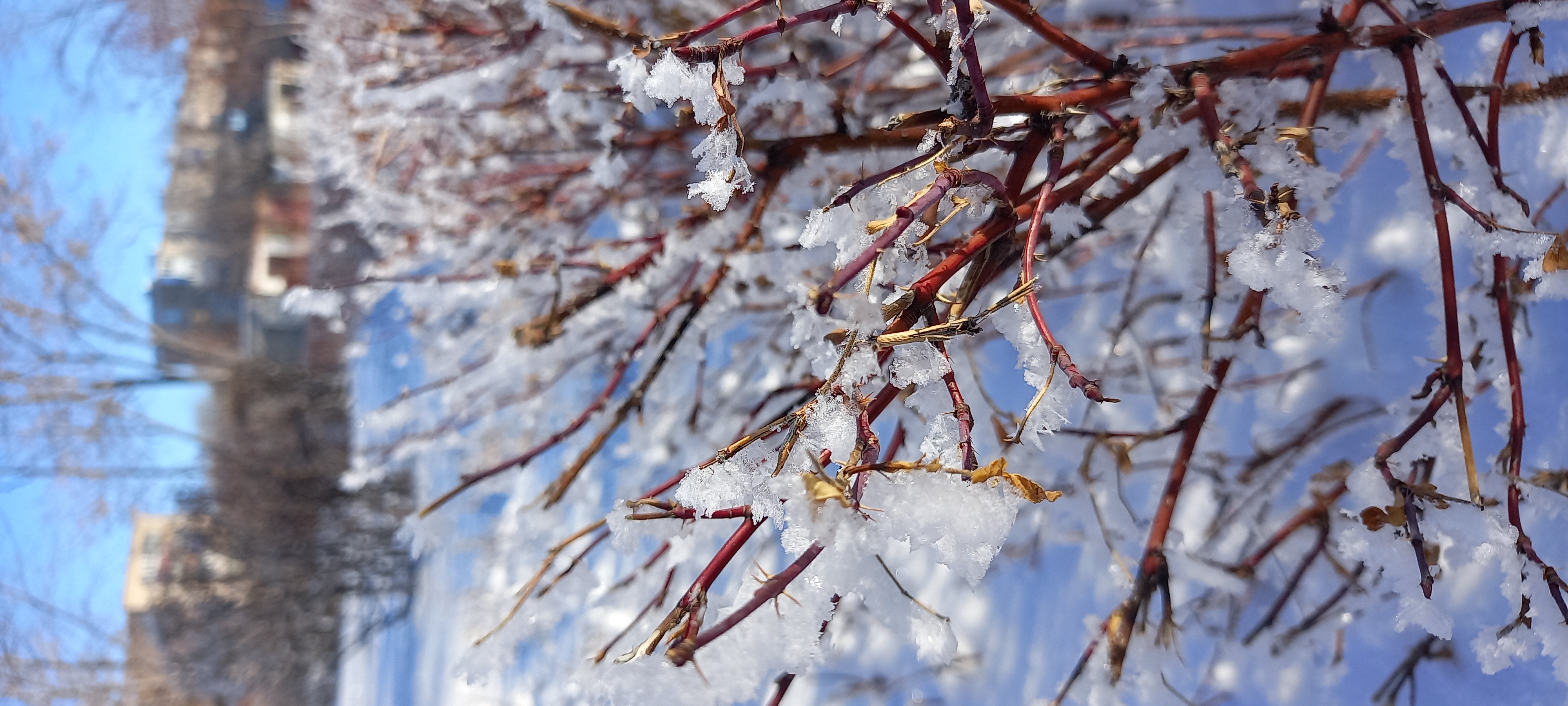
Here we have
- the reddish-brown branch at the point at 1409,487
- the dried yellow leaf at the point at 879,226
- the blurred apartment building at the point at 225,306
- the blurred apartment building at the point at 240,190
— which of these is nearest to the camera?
the dried yellow leaf at the point at 879,226

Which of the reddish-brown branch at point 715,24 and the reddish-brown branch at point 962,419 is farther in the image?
the reddish-brown branch at point 715,24

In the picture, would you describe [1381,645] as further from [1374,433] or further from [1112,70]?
[1112,70]

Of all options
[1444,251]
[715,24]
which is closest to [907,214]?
[715,24]

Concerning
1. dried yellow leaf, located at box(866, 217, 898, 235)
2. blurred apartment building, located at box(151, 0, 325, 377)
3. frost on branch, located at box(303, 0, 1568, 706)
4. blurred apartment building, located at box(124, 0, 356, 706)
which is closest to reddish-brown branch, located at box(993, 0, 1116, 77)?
frost on branch, located at box(303, 0, 1568, 706)

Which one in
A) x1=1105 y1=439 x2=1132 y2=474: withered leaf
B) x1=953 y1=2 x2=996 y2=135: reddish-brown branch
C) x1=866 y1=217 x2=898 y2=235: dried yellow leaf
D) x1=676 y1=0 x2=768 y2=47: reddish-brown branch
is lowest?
x1=1105 y1=439 x2=1132 y2=474: withered leaf

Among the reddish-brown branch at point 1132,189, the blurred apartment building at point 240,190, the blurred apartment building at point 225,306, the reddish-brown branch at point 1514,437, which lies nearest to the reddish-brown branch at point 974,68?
the reddish-brown branch at point 1132,189

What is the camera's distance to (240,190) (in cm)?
602

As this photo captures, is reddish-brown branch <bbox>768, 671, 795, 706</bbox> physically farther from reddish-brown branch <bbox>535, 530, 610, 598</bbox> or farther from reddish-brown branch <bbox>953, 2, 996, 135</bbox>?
reddish-brown branch <bbox>953, 2, 996, 135</bbox>

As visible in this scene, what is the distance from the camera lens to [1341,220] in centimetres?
137

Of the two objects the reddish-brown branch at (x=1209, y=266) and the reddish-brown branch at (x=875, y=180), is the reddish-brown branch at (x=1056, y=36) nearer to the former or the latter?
the reddish-brown branch at (x=875, y=180)

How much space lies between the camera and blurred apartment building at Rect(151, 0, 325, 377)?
571 cm

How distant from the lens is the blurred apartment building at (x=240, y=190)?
18.7 feet

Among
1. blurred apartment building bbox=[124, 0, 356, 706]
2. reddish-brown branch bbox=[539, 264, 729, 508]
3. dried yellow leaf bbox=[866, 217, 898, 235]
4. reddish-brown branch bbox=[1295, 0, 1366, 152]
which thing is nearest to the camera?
dried yellow leaf bbox=[866, 217, 898, 235]

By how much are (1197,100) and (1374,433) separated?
0.95 meters
